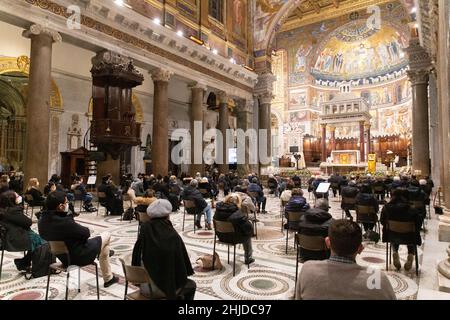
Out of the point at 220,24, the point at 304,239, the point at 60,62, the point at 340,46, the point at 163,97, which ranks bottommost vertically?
the point at 304,239

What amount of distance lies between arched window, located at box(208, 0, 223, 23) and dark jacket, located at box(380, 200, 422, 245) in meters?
14.8

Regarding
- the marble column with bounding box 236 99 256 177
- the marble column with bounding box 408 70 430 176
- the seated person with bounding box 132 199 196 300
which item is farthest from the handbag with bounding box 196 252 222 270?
the marble column with bounding box 236 99 256 177

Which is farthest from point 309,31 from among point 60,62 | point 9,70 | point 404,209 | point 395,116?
point 404,209

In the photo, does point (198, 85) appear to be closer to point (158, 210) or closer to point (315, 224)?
point (315, 224)

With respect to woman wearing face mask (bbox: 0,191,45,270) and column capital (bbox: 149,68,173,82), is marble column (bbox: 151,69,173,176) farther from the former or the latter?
woman wearing face mask (bbox: 0,191,45,270)

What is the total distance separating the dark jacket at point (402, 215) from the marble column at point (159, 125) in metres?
9.67

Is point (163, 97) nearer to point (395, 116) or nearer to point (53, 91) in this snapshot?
point (53, 91)

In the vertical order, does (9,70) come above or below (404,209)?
above

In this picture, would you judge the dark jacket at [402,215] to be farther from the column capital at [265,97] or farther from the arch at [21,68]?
the column capital at [265,97]
